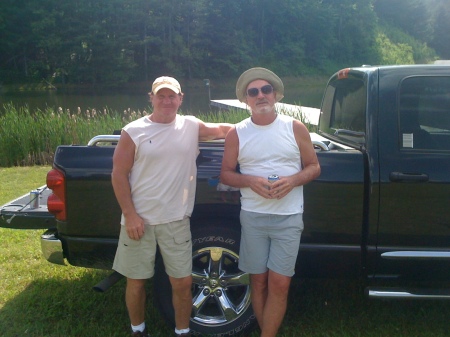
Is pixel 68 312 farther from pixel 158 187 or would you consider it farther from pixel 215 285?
pixel 158 187

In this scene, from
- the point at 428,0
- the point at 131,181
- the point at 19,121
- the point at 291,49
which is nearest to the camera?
the point at 131,181

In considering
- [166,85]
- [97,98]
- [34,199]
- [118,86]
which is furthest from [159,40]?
[166,85]

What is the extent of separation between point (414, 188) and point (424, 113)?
55cm

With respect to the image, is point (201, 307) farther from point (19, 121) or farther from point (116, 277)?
point (19, 121)

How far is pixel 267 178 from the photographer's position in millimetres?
2893

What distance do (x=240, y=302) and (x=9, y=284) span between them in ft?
7.12

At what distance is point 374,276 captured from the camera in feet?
11.2

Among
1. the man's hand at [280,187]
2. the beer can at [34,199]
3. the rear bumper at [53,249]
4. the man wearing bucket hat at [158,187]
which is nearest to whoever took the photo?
the man's hand at [280,187]

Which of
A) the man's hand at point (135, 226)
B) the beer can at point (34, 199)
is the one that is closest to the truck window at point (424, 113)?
the man's hand at point (135, 226)

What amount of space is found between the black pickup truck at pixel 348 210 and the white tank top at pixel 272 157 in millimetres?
337

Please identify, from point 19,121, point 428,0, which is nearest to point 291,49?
point 428,0

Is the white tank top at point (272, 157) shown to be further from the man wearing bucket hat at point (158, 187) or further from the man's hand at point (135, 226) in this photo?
the man's hand at point (135, 226)

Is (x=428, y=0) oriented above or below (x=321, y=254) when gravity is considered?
above

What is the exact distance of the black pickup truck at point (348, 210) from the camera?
3.26m
